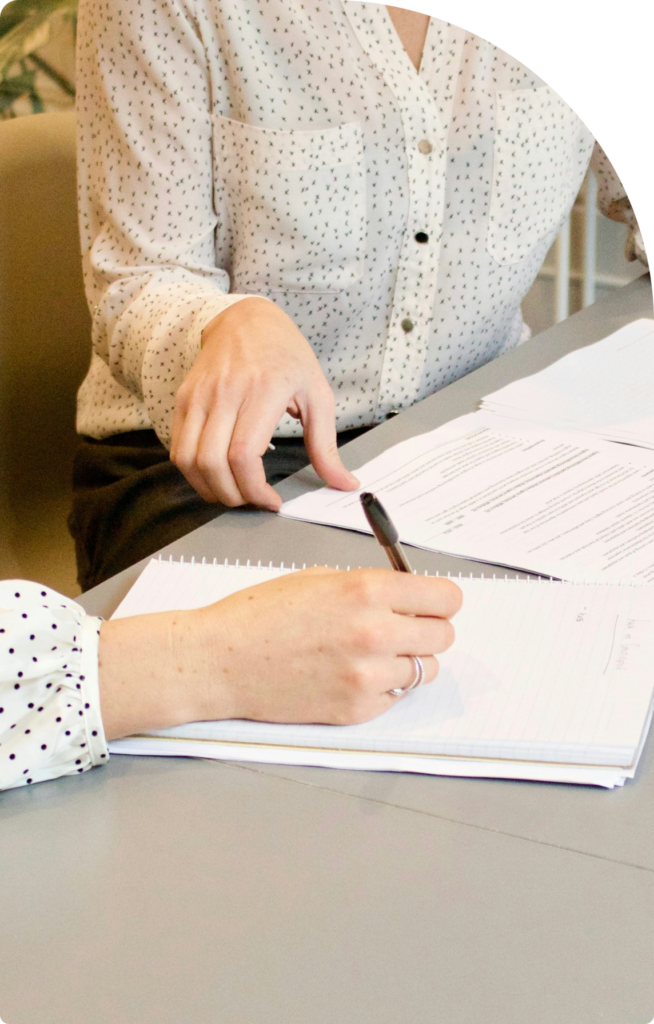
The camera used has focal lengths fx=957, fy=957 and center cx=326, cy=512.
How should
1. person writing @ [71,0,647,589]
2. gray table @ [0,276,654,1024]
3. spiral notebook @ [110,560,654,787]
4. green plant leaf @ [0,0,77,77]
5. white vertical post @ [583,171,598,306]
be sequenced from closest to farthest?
gray table @ [0,276,654,1024]
spiral notebook @ [110,560,654,787]
person writing @ [71,0,647,589]
green plant leaf @ [0,0,77,77]
white vertical post @ [583,171,598,306]

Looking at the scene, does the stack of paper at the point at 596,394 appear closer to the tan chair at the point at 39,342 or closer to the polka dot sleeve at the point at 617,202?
the polka dot sleeve at the point at 617,202

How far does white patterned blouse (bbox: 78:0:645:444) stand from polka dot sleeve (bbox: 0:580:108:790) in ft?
1.38

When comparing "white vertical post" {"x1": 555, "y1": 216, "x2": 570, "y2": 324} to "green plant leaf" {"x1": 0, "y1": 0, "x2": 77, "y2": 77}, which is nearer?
"green plant leaf" {"x1": 0, "y1": 0, "x2": 77, "y2": 77}

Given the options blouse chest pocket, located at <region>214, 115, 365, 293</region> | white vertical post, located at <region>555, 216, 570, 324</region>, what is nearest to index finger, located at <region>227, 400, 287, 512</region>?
blouse chest pocket, located at <region>214, 115, 365, 293</region>

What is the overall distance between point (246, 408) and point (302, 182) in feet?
1.21

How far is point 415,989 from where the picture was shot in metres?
0.36

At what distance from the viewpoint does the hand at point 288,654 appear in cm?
49

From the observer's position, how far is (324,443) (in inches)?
30.5

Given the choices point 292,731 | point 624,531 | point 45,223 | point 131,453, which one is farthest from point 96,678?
point 45,223

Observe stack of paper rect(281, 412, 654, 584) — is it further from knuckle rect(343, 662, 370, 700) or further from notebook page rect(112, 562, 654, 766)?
knuckle rect(343, 662, 370, 700)

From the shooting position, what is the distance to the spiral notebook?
468mm

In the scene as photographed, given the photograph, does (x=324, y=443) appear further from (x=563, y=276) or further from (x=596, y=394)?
(x=563, y=276)

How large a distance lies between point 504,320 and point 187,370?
487 mm

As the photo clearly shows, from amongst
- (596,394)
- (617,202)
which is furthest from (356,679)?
(617,202)
